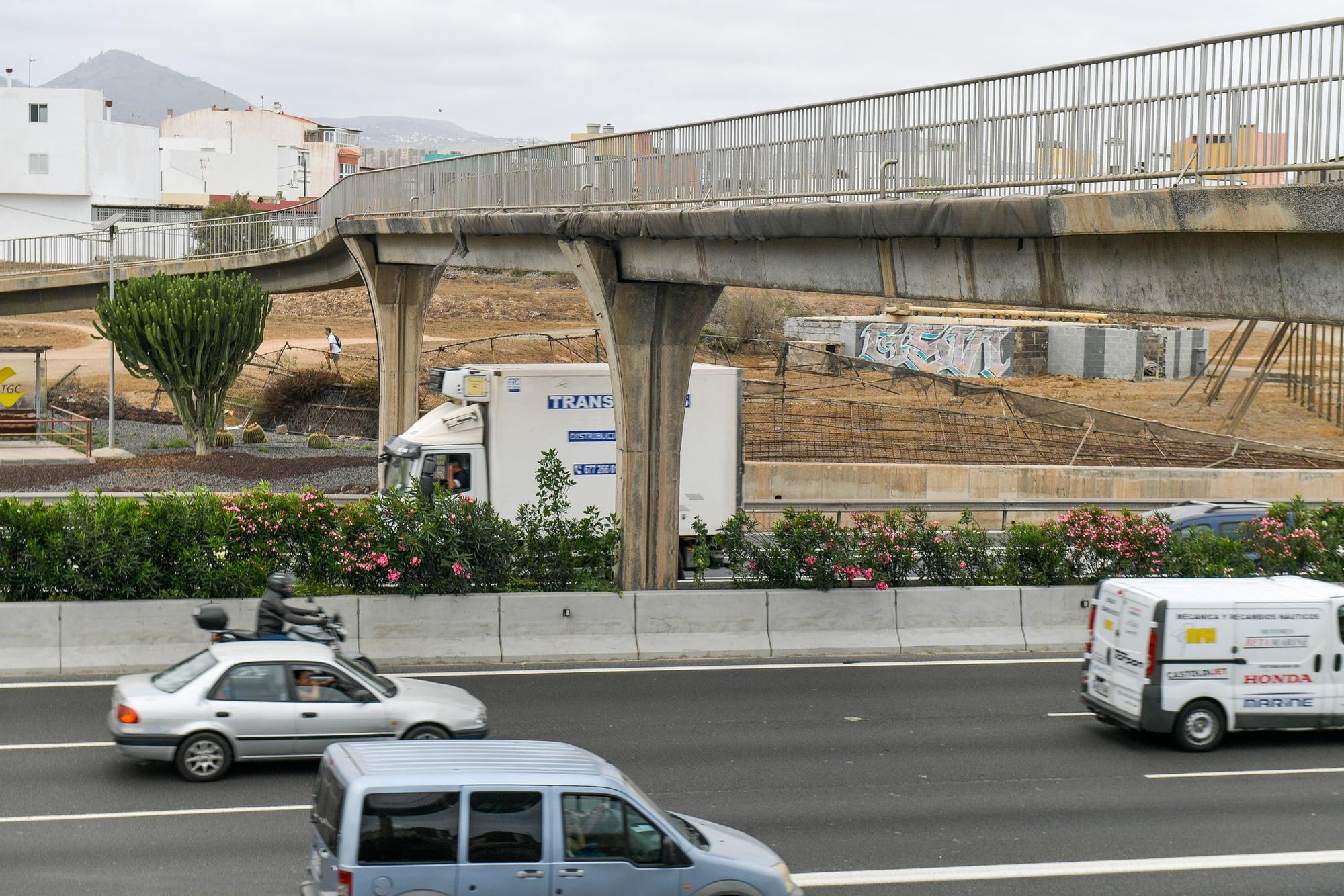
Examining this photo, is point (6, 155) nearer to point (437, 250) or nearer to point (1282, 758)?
point (437, 250)

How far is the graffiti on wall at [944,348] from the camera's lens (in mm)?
58062

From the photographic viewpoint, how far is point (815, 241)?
1731 centimetres

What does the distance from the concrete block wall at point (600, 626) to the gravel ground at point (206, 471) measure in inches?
632

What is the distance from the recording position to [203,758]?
40.7 ft

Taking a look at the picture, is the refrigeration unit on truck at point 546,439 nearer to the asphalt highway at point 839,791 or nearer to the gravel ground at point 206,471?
the asphalt highway at point 839,791

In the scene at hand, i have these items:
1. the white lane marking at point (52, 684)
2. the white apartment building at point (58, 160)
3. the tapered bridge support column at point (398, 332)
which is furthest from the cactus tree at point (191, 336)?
the white apartment building at point (58, 160)

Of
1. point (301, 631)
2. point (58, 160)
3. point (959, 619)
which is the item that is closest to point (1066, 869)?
point (301, 631)

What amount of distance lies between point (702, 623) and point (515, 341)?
46.3 meters

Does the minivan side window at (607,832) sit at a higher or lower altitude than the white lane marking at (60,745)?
higher

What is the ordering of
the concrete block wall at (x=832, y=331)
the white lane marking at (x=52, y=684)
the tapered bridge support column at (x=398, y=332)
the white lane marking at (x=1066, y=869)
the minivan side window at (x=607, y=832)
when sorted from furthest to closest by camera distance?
1. the concrete block wall at (x=832, y=331)
2. the tapered bridge support column at (x=398, y=332)
3. the white lane marking at (x=52, y=684)
4. the white lane marking at (x=1066, y=869)
5. the minivan side window at (x=607, y=832)

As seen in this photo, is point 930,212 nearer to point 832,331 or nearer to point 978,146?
point 978,146

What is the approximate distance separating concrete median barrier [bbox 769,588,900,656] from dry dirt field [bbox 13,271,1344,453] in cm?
3072

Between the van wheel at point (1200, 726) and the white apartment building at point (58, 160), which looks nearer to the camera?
the van wheel at point (1200, 726)

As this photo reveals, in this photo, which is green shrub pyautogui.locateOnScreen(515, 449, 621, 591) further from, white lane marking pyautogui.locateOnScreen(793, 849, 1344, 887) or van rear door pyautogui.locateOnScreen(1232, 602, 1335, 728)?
white lane marking pyautogui.locateOnScreen(793, 849, 1344, 887)
